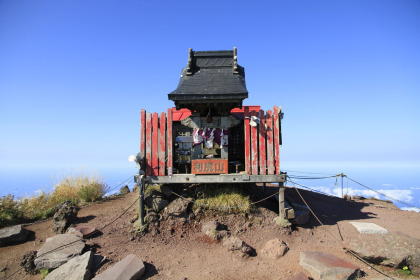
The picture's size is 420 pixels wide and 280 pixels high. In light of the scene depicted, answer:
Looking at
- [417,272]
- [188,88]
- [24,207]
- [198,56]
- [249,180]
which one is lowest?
[417,272]

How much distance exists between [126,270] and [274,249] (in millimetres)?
4363

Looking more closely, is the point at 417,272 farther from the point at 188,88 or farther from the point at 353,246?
the point at 188,88

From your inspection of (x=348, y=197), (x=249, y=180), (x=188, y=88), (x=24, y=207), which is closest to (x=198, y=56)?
(x=188, y=88)

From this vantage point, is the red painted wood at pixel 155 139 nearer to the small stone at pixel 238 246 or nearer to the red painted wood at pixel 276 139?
the small stone at pixel 238 246

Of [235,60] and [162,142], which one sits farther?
[235,60]

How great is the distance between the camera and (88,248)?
7504 millimetres

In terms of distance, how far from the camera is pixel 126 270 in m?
6.20

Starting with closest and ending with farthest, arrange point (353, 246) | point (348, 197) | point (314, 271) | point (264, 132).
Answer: point (314, 271)
point (353, 246)
point (264, 132)
point (348, 197)

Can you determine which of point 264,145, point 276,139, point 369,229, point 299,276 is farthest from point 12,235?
point 369,229

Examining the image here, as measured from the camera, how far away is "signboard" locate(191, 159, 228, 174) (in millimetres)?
9203

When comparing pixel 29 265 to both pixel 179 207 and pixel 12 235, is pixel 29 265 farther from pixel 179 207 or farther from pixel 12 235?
pixel 179 207

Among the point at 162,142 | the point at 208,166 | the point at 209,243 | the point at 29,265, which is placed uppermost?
the point at 162,142

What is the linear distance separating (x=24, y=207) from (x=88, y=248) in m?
5.48

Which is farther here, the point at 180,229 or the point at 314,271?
the point at 180,229
